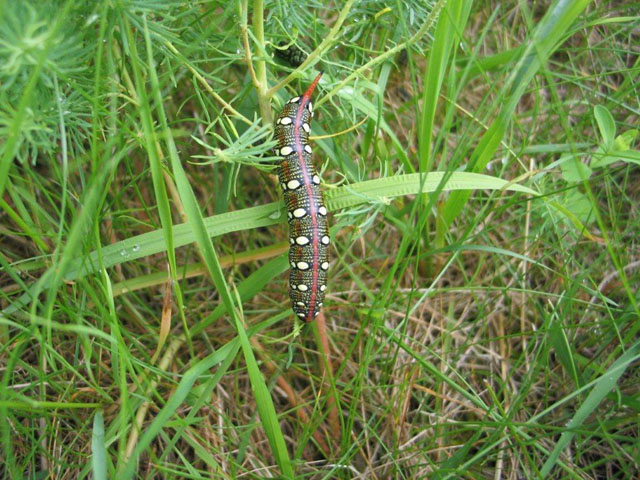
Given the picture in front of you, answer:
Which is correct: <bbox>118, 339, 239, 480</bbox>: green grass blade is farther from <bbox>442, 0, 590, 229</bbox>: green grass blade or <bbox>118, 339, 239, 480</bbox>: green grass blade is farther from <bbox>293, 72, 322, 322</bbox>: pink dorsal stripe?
<bbox>442, 0, 590, 229</bbox>: green grass blade

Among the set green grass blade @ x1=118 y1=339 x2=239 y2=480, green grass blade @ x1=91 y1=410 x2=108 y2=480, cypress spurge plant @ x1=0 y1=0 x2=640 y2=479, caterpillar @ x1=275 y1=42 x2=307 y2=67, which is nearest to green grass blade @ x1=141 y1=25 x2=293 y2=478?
cypress spurge plant @ x1=0 y1=0 x2=640 y2=479

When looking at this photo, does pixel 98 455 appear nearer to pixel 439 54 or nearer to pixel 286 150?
pixel 286 150

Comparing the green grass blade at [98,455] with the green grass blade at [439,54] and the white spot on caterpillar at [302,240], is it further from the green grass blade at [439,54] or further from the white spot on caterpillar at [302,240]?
the green grass blade at [439,54]

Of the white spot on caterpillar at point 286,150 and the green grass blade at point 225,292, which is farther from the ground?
the white spot on caterpillar at point 286,150

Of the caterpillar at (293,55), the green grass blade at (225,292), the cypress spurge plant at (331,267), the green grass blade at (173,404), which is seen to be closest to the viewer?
the green grass blade at (173,404)

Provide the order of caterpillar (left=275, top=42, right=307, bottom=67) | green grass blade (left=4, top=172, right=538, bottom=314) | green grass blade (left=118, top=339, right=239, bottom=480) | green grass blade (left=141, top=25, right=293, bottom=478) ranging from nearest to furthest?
green grass blade (left=118, top=339, right=239, bottom=480), green grass blade (left=141, top=25, right=293, bottom=478), green grass blade (left=4, top=172, right=538, bottom=314), caterpillar (left=275, top=42, right=307, bottom=67)

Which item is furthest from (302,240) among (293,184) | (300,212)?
(293,184)

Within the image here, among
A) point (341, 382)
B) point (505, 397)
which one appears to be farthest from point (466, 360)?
point (341, 382)

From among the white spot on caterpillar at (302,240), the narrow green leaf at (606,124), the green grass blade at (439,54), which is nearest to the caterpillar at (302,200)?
the white spot on caterpillar at (302,240)
